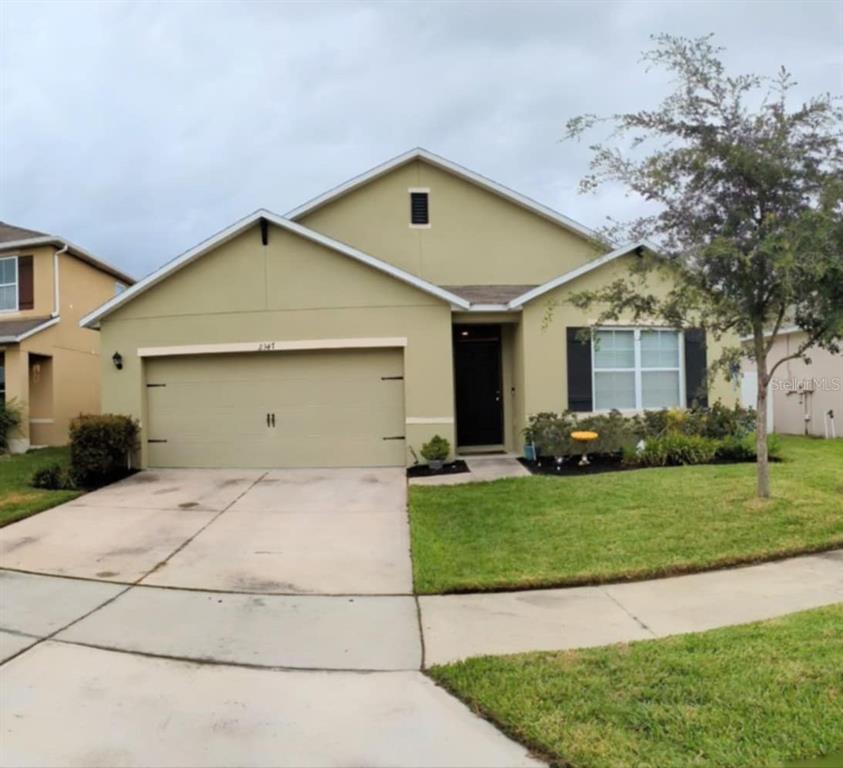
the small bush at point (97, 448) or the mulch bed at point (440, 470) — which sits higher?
the small bush at point (97, 448)

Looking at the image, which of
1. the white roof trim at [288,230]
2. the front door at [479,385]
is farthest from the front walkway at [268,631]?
the front door at [479,385]

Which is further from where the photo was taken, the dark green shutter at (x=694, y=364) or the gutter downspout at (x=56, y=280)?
the gutter downspout at (x=56, y=280)

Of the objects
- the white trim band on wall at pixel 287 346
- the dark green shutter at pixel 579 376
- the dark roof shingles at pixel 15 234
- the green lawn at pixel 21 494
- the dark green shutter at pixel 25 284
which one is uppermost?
the dark roof shingles at pixel 15 234

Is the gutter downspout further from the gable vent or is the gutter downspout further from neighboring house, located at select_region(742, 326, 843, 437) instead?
neighboring house, located at select_region(742, 326, 843, 437)

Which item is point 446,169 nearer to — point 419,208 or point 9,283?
point 419,208

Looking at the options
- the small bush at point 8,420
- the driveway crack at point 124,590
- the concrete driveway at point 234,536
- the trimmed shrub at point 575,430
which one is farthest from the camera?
the small bush at point 8,420

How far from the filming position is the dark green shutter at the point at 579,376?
1203cm

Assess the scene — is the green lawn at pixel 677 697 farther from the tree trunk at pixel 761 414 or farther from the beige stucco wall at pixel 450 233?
the beige stucco wall at pixel 450 233

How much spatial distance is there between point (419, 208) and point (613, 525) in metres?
10.0

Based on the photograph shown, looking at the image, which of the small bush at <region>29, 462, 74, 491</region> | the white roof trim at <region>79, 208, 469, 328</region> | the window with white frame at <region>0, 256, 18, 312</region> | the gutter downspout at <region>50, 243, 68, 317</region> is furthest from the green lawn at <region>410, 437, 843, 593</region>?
the window with white frame at <region>0, 256, 18, 312</region>

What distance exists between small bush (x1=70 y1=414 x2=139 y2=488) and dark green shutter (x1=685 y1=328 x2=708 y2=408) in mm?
11312

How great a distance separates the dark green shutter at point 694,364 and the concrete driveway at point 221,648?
716cm

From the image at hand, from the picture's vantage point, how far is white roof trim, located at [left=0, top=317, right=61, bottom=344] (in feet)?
52.0

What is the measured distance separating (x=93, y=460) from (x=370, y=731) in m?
9.60
